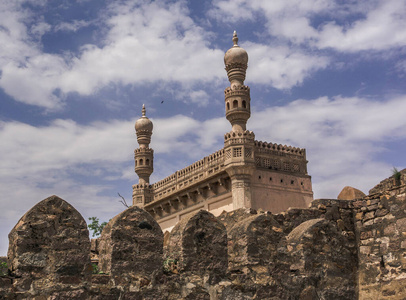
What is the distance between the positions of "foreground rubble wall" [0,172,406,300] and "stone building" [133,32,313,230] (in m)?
17.0

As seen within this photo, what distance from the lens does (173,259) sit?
459 centimetres

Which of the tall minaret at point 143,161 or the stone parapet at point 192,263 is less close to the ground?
the tall minaret at point 143,161

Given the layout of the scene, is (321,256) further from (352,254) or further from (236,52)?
(236,52)

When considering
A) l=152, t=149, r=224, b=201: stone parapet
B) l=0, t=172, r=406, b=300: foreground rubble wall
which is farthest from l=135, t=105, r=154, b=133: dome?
l=0, t=172, r=406, b=300: foreground rubble wall

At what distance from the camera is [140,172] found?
31359 millimetres

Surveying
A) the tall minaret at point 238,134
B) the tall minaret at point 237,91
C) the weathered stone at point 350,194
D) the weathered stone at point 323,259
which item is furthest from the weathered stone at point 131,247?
the tall minaret at point 237,91

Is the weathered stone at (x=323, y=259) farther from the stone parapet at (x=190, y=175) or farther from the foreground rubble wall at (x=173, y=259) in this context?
the stone parapet at (x=190, y=175)

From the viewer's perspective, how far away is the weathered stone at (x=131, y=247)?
424 cm

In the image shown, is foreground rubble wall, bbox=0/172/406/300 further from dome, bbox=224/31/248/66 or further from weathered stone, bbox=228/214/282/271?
dome, bbox=224/31/248/66

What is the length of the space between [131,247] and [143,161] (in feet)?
89.3

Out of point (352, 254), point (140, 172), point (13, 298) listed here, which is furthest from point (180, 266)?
point (140, 172)

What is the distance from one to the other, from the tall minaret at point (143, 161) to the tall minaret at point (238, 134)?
8.59m

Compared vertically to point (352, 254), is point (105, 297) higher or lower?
lower

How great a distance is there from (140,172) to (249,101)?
976cm
